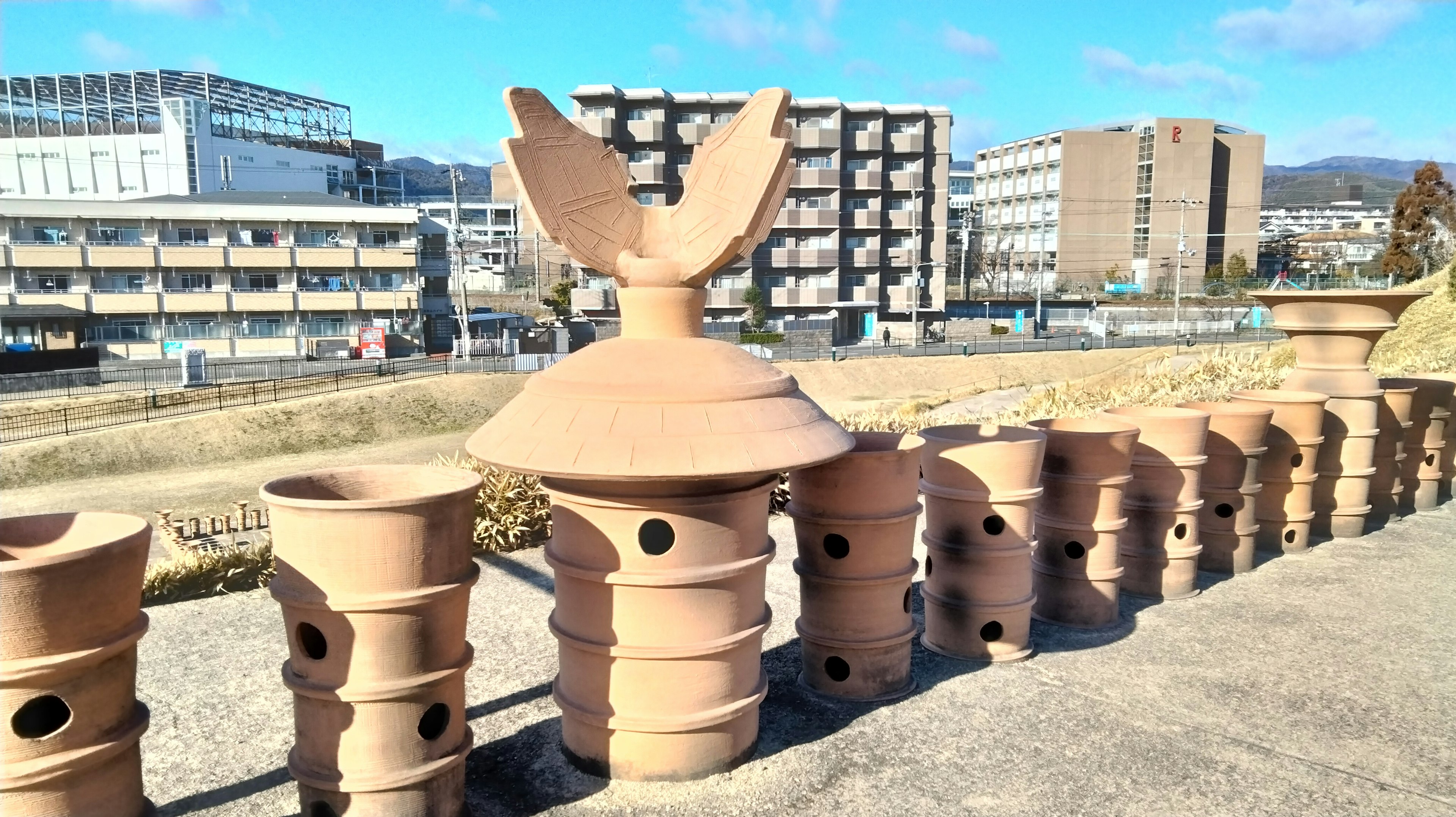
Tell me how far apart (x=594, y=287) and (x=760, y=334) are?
365 inches

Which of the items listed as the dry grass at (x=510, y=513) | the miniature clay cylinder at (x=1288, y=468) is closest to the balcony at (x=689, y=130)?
the dry grass at (x=510, y=513)

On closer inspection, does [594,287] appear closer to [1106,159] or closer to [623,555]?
[1106,159]

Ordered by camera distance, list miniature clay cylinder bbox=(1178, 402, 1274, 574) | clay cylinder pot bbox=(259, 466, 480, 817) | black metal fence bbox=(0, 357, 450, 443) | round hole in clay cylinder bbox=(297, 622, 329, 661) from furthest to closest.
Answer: black metal fence bbox=(0, 357, 450, 443), miniature clay cylinder bbox=(1178, 402, 1274, 574), round hole in clay cylinder bbox=(297, 622, 329, 661), clay cylinder pot bbox=(259, 466, 480, 817)

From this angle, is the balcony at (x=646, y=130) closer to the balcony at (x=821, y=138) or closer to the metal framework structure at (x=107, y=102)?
the balcony at (x=821, y=138)

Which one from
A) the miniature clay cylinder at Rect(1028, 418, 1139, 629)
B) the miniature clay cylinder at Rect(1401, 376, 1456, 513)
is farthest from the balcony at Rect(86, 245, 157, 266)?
the miniature clay cylinder at Rect(1401, 376, 1456, 513)

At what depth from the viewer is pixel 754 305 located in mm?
54250

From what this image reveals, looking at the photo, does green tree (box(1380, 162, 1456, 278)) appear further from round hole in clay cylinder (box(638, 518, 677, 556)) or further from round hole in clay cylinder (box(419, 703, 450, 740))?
round hole in clay cylinder (box(419, 703, 450, 740))

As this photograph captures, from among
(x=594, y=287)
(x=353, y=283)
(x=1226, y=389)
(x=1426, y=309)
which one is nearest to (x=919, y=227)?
(x=594, y=287)

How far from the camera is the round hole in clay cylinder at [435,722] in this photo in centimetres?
495

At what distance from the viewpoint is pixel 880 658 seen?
260 inches

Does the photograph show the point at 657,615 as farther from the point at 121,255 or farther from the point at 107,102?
the point at 107,102

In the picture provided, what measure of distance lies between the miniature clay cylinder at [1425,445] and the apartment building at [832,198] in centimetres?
Result: 4234

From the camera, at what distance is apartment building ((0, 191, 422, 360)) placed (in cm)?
4444

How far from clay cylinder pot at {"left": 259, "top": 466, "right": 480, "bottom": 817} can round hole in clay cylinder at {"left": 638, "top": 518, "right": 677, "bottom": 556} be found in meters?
0.88
